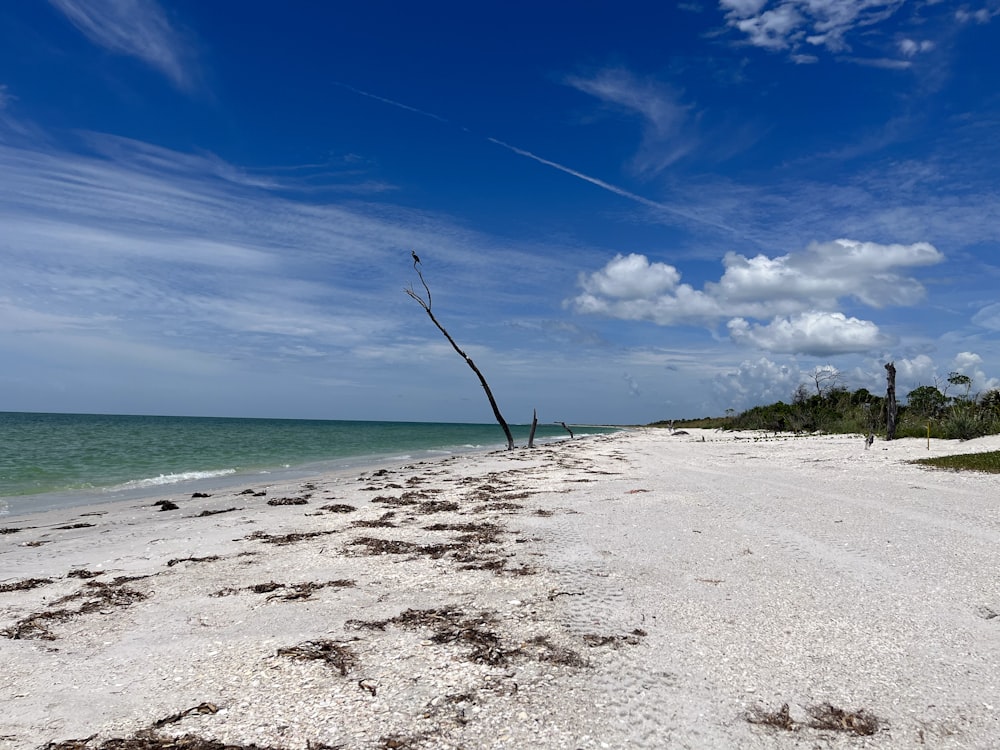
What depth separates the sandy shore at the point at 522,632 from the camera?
3.41 m

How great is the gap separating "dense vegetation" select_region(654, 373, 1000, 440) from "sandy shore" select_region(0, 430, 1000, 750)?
58.8ft

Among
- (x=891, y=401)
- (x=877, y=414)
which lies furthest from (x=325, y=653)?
(x=877, y=414)

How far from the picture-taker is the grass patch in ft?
46.5

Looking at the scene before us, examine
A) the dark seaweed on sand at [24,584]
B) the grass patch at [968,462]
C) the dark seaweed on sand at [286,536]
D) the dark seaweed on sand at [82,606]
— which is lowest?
the dark seaweed on sand at [24,584]

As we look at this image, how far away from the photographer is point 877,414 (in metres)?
35.9

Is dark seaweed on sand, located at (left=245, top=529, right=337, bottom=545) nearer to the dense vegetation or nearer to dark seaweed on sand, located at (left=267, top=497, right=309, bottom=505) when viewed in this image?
dark seaweed on sand, located at (left=267, top=497, right=309, bottom=505)

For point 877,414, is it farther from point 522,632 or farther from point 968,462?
point 522,632

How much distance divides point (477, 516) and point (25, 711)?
713 centimetres

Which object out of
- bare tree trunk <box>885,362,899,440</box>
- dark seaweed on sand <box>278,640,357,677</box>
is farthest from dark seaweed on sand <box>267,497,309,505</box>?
bare tree trunk <box>885,362,899,440</box>

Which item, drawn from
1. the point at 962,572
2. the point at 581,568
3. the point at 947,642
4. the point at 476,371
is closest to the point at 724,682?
the point at 947,642

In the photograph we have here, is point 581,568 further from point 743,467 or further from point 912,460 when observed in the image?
point 912,460

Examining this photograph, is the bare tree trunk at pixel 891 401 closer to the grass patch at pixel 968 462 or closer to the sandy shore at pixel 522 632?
the grass patch at pixel 968 462

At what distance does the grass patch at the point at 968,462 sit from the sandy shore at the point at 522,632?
19.5 feet

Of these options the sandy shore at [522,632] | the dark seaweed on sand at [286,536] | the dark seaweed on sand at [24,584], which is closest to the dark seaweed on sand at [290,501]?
the sandy shore at [522,632]
